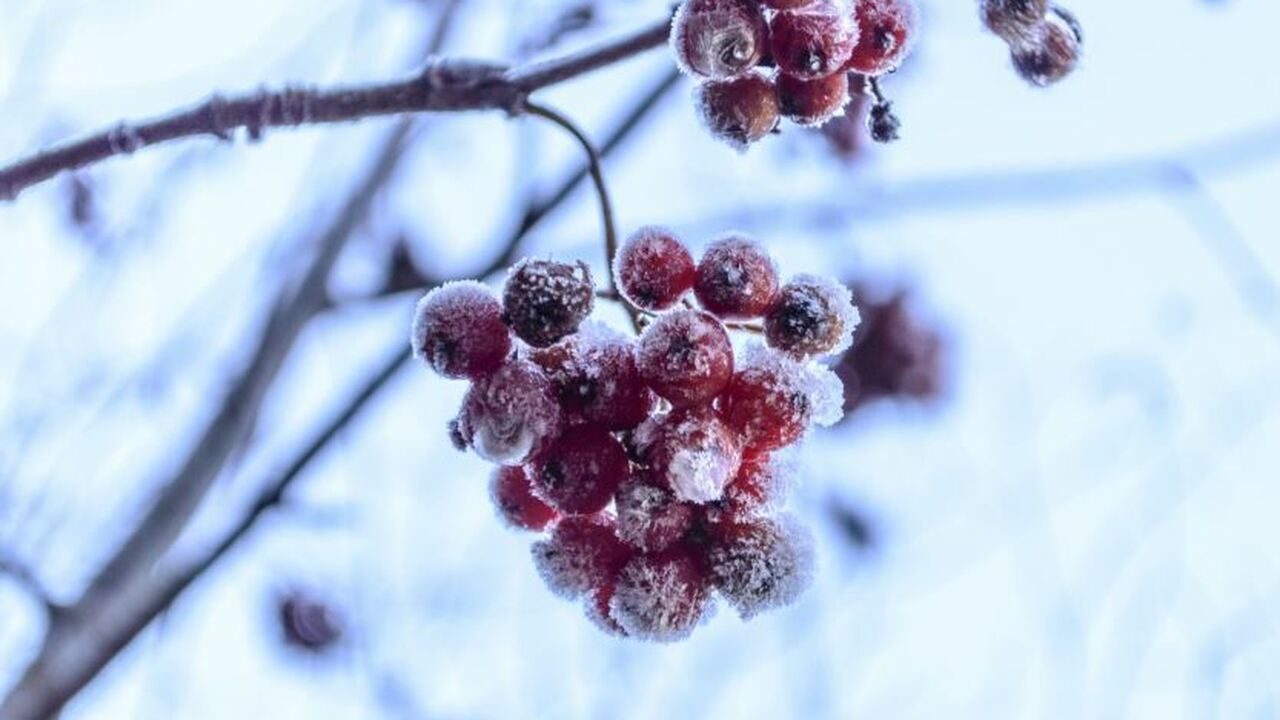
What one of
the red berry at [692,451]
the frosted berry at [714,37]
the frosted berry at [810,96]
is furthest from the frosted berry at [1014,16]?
the red berry at [692,451]

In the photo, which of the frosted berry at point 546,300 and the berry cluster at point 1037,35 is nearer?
the frosted berry at point 546,300

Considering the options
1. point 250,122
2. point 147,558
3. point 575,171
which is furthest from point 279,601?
point 250,122

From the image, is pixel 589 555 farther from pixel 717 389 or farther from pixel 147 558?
pixel 147 558

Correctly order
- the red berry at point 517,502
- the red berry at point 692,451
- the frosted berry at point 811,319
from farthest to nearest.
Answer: the red berry at point 517,502, the frosted berry at point 811,319, the red berry at point 692,451

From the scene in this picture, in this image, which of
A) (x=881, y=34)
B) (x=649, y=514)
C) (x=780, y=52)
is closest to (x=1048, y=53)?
(x=881, y=34)

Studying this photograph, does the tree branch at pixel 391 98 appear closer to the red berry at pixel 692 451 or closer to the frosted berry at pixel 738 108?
the frosted berry at pixel 738 108
